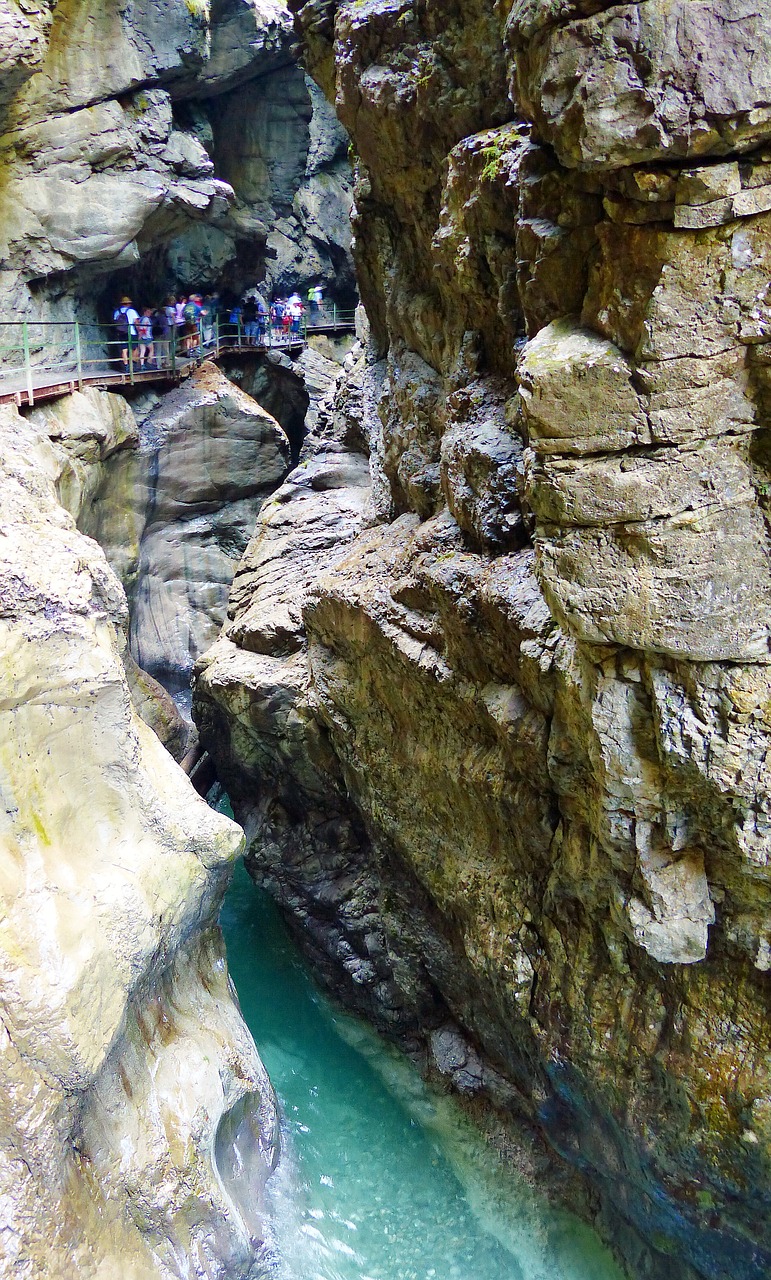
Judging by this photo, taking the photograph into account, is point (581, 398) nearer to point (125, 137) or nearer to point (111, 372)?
point (111, 372)

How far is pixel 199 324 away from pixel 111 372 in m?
3.21

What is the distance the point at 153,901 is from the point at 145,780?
0.91 m

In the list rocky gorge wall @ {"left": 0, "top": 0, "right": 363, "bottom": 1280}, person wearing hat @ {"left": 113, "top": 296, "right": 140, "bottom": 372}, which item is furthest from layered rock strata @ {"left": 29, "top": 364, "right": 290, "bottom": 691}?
person wearing hat @ {"left": 113, "top": 296, "right": 140, "bottom": 372}

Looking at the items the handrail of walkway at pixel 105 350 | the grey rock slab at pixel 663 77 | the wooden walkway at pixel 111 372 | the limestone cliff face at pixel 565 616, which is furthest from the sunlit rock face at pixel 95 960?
the handrail of walkway at pixel 105 350

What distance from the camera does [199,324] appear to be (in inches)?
734

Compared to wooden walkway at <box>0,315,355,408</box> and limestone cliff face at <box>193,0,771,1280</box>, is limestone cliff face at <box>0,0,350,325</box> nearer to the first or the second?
wooden walkway at <box>0,315,355,408</box>

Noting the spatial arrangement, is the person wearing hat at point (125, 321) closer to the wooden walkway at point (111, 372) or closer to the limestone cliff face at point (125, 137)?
the wooden walkway at point (111, 372)

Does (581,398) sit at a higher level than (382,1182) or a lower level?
higher

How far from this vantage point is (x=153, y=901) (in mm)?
6461

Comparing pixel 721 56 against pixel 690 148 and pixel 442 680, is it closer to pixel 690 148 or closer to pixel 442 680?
pixel 690 148

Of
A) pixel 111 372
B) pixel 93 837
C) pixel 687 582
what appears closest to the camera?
pixel 687 582

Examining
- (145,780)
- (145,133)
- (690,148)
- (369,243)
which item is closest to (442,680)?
(145,780)

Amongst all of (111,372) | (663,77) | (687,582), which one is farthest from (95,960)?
(111,372)

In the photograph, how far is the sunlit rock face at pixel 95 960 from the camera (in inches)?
211
